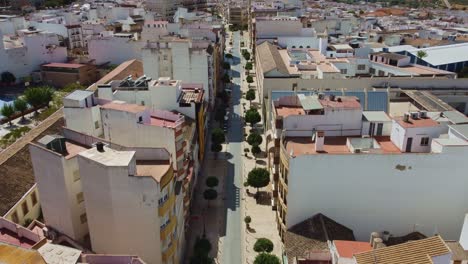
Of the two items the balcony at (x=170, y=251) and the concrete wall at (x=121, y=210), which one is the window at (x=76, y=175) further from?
the balcony at (x=170, y=251)

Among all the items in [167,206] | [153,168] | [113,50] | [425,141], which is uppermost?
[113,50]

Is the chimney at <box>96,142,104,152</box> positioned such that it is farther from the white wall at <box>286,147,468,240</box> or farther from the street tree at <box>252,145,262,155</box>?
the street tree at <box>252,145,262,155</box>

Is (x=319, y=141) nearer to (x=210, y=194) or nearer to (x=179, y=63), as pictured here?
(x=210, y=194)

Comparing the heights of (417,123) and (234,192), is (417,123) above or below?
above

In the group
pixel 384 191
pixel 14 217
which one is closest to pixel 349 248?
pixel 384 191

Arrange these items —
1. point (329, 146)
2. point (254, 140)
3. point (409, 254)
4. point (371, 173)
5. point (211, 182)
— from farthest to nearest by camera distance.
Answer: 1. point (254, 140)
2. point (211, 182)
3. point (329, 146)
4. point (371, 173)
5. point (409, 254)

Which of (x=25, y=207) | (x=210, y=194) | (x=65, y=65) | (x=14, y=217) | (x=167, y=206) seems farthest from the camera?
(x=65, y=65)

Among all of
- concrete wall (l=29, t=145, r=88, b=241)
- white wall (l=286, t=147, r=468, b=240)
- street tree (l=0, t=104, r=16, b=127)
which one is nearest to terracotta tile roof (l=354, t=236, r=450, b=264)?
white wall (l=286, t=147, r=468, b=240)
